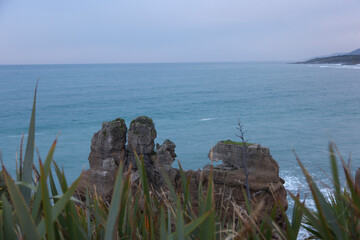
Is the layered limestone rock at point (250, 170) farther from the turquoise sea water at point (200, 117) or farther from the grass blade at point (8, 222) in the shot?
the grass blade at point (8, 222)

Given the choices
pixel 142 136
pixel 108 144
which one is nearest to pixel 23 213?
pixel 142 136

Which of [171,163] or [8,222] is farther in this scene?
[171,163]

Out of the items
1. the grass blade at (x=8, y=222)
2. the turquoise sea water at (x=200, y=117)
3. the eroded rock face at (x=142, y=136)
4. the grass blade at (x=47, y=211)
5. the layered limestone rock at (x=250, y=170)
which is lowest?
the turquoise sea water at (x=200, y=117)

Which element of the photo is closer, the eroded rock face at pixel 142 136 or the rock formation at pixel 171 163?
the rock formation at pixel 171 163

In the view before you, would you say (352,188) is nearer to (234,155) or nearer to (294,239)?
(294,239)

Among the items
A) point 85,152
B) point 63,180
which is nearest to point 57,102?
point 85,152

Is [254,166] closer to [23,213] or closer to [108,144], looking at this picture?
[108,144]

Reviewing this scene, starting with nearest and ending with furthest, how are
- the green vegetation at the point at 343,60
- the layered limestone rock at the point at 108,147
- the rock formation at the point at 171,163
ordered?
the rock formation at the point at 171,163
the layered limestone rock at the point at 108,147
the green vegetation at the point at 343,60

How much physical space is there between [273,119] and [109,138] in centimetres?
2877

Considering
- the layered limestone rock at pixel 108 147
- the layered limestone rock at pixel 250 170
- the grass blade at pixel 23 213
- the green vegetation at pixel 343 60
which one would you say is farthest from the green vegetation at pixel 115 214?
the green vegetation at pixel 343 60

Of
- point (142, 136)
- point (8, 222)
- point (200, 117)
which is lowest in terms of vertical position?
point (200, 117)

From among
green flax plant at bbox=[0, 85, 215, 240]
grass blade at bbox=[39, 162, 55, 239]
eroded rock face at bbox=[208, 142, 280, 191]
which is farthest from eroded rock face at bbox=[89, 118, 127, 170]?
grass blade at bbox=[39, 162, 55, 239]

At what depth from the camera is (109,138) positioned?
12211 millimetres

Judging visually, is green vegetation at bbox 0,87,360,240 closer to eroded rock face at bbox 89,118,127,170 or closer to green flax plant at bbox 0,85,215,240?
green flax plant at bbox 0,85,215,240
